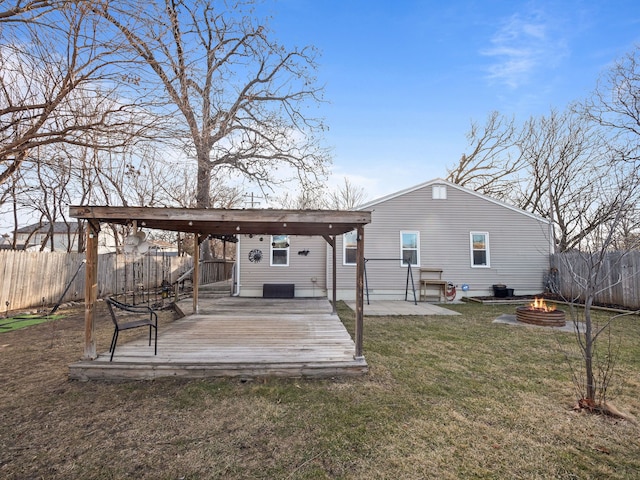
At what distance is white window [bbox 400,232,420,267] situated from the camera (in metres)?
11.5

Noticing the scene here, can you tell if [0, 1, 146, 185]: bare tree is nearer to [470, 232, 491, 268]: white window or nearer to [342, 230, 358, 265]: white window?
[342, 230, 358, 265]: white window

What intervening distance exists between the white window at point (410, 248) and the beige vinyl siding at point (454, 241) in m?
0.16

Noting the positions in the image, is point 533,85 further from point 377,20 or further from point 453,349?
point 453,349

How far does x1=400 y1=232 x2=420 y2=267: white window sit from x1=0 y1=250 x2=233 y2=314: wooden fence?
852 cm

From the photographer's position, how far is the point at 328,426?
9.47 feet

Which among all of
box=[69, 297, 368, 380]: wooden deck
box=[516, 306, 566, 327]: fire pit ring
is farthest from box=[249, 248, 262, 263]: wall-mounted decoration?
box=[516, 306, 566, 327]: fire pit ring

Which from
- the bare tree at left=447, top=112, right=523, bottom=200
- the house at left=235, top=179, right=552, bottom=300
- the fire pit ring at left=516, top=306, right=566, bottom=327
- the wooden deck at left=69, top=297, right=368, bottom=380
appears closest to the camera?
the wooden deck at left=69, top=297, right=368, bottom=380

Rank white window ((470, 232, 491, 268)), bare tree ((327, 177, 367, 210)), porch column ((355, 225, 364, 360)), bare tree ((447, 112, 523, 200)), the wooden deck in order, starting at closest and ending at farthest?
1. the wooden deck
2. porch column ((355, 225, 364, 360))
3. white window ((470, 232, 491, 268))
4. bare tree ((447, 112, 523, 200))
5. bare tree ((327, 177, 367, 210))

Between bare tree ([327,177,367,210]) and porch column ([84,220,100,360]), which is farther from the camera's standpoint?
bare tree ([327,177,367,210])

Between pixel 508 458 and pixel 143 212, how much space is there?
4715 millimetres

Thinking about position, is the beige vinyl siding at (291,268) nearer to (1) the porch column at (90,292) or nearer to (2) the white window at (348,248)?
(2) the white window at (348,248)


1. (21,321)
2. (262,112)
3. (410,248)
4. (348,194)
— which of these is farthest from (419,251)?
(348,194)

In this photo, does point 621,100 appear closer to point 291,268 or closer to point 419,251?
point 419,251

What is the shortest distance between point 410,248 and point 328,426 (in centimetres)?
939
